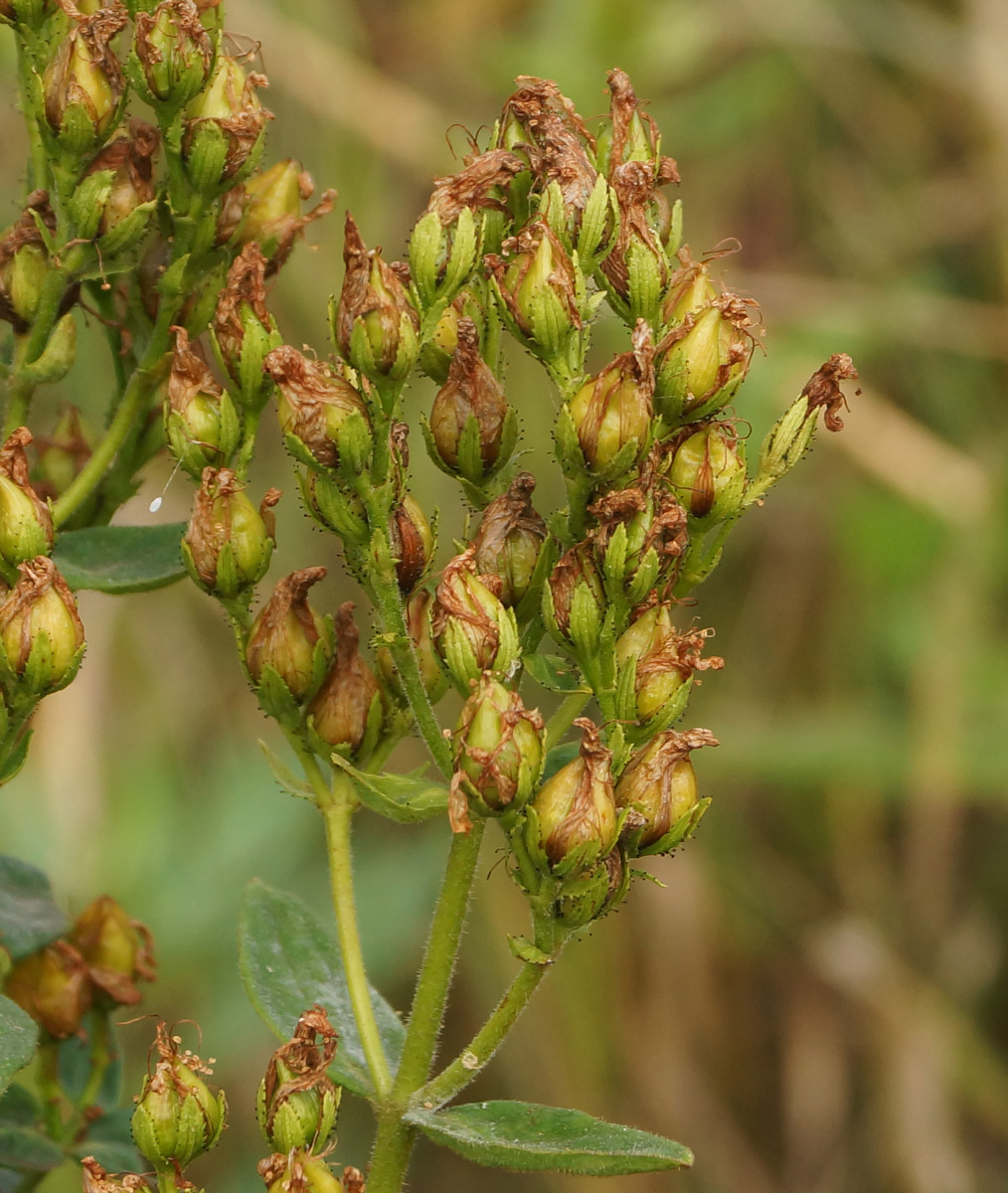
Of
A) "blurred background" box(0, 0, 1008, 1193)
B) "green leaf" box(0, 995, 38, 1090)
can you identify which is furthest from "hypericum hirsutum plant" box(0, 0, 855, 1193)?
"blurred background" box(0, 0, 1008, 1193)

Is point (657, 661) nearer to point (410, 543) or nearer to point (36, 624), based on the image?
point (410, 543)

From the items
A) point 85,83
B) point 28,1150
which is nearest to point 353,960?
point 28,1150

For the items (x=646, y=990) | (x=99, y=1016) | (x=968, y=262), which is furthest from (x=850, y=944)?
(x=99, y=1016)

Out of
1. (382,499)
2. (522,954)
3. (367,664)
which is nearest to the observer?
(522,954)

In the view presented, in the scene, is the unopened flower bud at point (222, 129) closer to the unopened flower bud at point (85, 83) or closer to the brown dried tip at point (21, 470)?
the unopened flower bud at point (85, 83)

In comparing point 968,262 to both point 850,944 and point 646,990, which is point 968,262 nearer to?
point 850,944

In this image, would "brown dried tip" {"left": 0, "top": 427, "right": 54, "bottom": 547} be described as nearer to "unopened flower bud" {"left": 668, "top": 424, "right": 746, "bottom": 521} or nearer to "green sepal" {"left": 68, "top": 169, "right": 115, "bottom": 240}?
"green sepal" {"left": 68, "top": 169, "right": 115, "bottom": 240}

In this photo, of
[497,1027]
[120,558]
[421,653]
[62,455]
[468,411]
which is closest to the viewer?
[497,1027]
